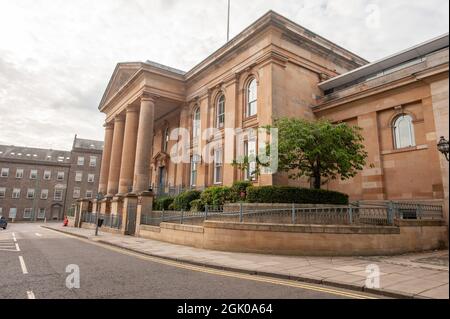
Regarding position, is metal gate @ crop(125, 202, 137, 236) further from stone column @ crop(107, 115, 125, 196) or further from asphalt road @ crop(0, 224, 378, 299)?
asphalt road @ crop(0, 224, 378, 299)

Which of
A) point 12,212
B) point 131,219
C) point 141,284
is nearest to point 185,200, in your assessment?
point 131,219

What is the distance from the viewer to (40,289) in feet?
20.2

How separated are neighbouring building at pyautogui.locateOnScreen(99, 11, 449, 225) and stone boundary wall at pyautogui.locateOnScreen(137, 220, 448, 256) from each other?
269cm

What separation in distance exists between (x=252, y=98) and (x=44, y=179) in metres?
55.0

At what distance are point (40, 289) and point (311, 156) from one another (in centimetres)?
1178

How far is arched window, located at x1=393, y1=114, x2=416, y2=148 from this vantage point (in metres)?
17.1

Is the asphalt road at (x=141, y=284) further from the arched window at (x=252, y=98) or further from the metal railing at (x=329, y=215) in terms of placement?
the arched window at (x=252, y=98)

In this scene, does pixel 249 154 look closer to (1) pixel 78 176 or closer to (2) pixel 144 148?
(2) pixel 144 148

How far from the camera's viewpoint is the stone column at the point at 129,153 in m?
28.3

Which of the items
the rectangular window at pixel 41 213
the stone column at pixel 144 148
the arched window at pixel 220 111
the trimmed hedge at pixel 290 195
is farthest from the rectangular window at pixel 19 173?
the trimmed hedge at pixel 290 195

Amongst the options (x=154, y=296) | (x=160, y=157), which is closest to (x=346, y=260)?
(x=154, y=296)

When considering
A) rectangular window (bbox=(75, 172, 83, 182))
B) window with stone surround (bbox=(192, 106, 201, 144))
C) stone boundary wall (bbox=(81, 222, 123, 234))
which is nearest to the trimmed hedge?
stone boundary wall (bbox=(81, 222, 123, 234))

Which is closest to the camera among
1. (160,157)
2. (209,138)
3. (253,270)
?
(253,270)
